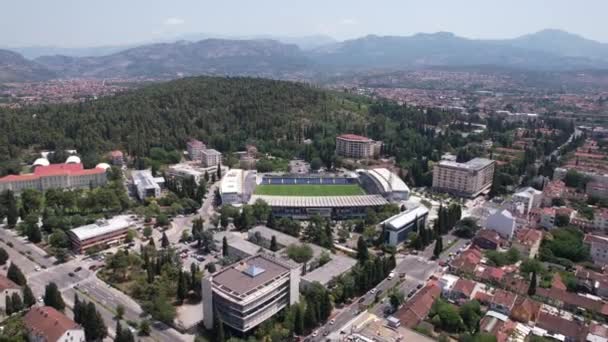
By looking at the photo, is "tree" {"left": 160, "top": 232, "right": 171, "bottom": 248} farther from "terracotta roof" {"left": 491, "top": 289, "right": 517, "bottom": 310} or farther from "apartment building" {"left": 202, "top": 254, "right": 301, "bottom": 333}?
"terracotta roof" {"left": 491, "top": 289, "right": 517, "bottom": 310}

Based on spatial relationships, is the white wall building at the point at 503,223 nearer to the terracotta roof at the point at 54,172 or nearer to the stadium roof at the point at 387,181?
the stadium roof at the point at 387,181

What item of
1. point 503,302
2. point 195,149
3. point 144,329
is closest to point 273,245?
point 144,329

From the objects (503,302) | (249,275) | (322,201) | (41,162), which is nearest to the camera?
(249,275)

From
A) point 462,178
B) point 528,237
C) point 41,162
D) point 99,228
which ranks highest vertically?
point 41,162

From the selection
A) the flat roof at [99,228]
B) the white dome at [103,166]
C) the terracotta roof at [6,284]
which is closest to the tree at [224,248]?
the flat roof at [99,228]

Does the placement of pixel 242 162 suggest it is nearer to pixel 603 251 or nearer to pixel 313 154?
pixel 313 154

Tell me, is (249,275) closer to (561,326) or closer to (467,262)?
(467,262)

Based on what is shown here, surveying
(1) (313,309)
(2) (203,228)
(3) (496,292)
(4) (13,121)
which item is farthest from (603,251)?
(4) (13,121)

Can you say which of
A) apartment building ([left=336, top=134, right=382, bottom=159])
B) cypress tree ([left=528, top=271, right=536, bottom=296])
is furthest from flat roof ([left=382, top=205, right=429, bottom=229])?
apartment building ([left=336, top=134, right=382, bottom=159])

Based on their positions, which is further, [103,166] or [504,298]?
[103,166]
